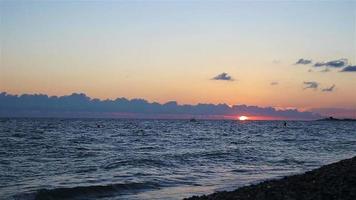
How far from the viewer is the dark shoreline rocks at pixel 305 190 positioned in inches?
581

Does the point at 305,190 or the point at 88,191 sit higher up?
the point at 305,190

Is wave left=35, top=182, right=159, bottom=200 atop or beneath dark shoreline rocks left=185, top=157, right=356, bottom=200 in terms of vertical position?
beneath

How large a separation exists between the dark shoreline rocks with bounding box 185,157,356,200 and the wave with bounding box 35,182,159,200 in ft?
21.7

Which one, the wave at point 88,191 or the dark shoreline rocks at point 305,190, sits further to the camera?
the wave at point 88,191

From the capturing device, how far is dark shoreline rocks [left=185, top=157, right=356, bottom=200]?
48.4 ft

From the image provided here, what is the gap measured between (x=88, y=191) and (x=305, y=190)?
34.1 ft

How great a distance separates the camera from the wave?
2112cm

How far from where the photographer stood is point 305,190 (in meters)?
16.0

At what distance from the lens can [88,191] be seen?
22.0 metres

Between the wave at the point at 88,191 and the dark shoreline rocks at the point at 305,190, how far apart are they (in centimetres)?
660

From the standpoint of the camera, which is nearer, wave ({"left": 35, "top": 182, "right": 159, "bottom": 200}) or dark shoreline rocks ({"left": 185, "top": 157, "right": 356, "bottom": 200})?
dark shoreline rocks ({"left": 185, "top": 157, "right": 356, "bottom": 200})

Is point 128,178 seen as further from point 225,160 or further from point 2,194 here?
point 225,160

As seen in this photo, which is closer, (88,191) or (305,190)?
(305,190)

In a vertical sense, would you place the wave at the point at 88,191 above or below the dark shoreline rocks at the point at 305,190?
below
